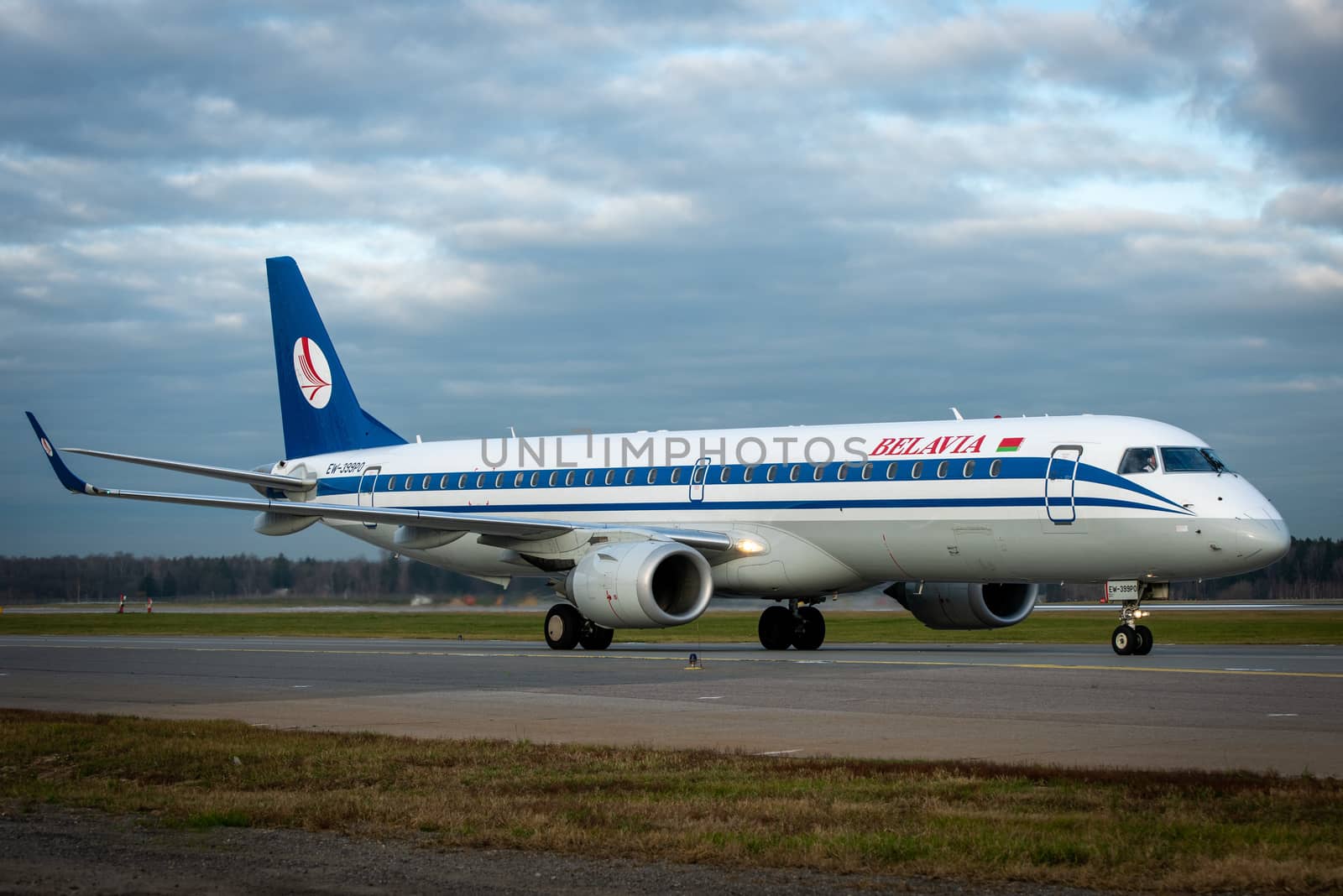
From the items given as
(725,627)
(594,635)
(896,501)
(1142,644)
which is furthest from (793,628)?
(725,627)

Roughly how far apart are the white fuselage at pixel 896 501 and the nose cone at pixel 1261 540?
0.09 ft

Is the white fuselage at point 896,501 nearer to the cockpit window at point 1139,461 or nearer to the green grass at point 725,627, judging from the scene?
the cockpit window at point 1139,461

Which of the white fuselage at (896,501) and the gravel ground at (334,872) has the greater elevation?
the white fuselage at (896,501)

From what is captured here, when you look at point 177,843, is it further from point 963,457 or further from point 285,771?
point 963,457

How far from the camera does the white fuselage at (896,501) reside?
23.0 meters

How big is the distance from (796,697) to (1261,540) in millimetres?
9484

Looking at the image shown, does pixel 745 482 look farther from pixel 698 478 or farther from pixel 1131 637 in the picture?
pixel 1131 637

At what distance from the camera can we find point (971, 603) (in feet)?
92.8

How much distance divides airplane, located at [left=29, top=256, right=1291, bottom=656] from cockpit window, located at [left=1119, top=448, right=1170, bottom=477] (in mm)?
30

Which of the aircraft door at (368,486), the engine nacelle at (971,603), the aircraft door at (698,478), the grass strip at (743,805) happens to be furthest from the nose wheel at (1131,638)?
the aircraft door at (368,486)

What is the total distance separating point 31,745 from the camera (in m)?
12.6

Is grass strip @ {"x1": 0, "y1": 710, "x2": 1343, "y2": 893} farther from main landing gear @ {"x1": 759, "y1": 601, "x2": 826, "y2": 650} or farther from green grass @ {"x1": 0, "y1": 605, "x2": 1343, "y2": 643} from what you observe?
green grass @ {"x1": 0, "y1": 605, "x2": 1343, "y2": 643}

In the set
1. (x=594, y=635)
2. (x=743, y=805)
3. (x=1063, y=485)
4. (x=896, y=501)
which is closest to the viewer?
(x=743, y=805)

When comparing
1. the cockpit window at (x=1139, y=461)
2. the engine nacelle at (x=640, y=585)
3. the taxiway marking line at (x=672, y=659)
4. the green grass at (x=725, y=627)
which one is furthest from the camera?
the green grass at (x=725, y=627)
